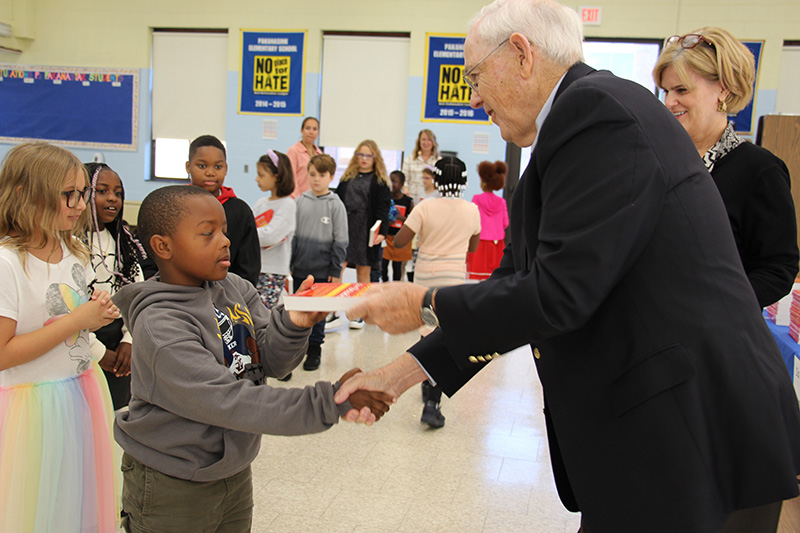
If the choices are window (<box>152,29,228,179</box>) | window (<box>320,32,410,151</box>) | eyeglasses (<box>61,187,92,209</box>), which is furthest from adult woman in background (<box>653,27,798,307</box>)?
window (<box>152,29,228,179</box>)

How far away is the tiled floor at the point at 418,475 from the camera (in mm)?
2514

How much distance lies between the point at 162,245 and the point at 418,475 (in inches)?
74.7

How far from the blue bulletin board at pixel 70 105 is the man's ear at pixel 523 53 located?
9680 mm

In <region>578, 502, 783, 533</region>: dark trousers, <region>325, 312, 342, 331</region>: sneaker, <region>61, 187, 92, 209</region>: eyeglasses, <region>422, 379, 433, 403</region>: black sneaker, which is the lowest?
<region>325, 312, 342, 331</region>: sneaker

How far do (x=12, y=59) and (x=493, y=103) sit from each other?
37.0 ft

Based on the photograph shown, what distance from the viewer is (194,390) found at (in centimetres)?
130

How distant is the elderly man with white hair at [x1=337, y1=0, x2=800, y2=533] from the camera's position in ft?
3.25

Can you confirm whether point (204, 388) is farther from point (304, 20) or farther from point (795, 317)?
point (304, 20)

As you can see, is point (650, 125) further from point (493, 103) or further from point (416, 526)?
point (416, 526)

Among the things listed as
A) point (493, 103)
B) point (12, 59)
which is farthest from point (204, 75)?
point (493, 103)

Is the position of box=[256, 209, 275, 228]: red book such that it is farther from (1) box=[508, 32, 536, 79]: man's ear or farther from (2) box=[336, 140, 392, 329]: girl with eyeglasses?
(1) box=[508, 32, 536, 79]: man's ear

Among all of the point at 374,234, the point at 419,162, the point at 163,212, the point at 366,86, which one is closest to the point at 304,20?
the point at 366,86

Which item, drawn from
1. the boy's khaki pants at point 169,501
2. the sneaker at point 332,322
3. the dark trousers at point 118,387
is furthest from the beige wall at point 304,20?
→ the boy's khaki pants at point 169,501

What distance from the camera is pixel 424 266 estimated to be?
3.96 meters
